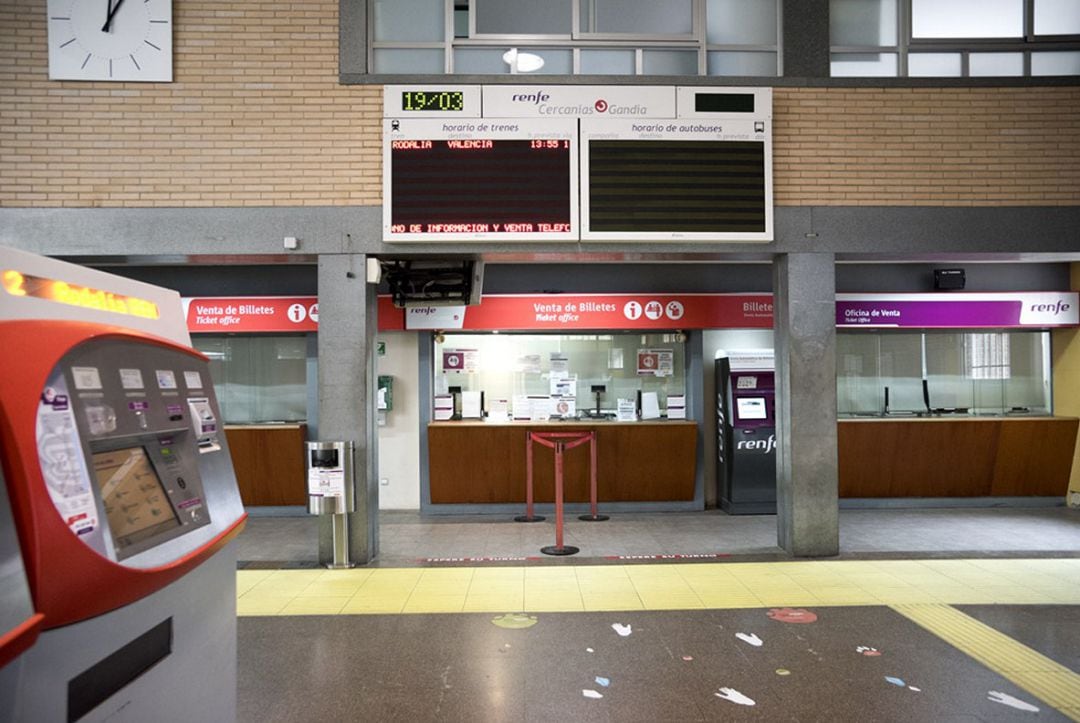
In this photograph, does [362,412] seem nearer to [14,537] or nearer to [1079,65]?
[14,537]

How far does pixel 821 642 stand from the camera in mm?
4125

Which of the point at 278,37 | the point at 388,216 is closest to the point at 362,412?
the point at 388,216

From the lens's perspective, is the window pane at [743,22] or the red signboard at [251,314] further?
the red signboard at [251,314]

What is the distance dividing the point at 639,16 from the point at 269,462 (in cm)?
658

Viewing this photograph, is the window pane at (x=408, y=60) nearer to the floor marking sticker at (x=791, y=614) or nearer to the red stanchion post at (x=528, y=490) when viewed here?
the red stanchion post at (x=528, y=490)

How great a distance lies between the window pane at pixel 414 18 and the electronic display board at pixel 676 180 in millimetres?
1773

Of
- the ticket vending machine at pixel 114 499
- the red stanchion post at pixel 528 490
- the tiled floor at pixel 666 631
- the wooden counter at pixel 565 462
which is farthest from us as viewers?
the wooden counter at pixel 565 462

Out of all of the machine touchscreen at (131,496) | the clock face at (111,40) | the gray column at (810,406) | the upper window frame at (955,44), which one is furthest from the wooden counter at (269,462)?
the upper window frame at (955,44)

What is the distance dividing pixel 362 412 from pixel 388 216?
5.83 ft

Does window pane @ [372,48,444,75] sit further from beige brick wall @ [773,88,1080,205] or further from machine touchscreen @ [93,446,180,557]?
machine touchscreen @ [93,446,180,557]

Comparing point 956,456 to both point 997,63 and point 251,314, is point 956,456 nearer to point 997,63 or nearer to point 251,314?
point 997,63

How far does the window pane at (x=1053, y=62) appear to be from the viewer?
6547mm

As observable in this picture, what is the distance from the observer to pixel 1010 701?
3330 millimetres

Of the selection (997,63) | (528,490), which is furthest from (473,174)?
(997,63)
